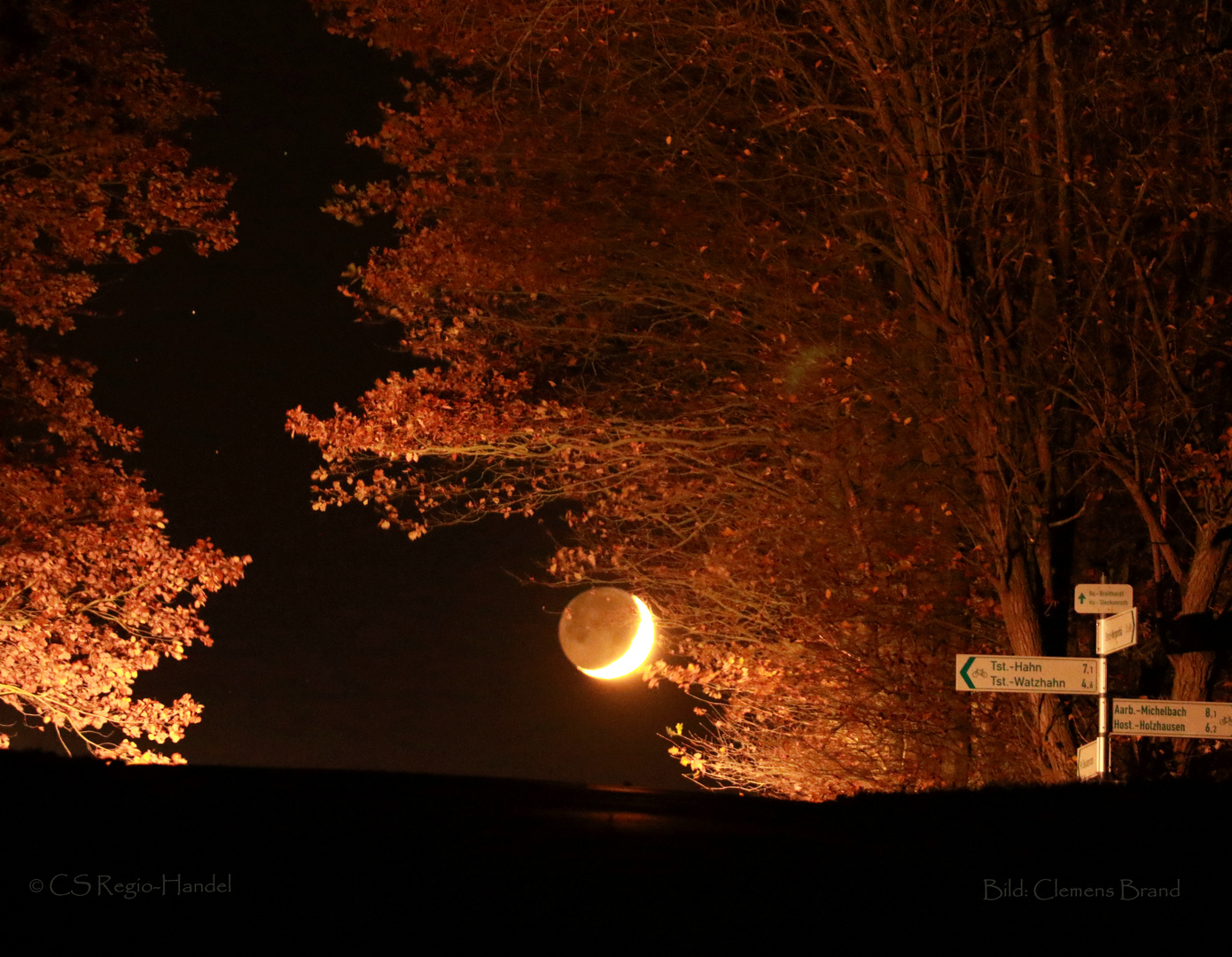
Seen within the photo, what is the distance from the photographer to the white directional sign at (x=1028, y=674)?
7.75 meters

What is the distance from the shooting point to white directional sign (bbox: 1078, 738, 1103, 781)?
293 inches

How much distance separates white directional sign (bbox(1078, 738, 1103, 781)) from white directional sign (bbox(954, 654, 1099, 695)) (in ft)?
1.13

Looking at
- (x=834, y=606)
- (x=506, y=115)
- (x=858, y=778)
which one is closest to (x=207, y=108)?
(x=506, y=115)

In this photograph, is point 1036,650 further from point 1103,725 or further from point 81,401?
point 81,401

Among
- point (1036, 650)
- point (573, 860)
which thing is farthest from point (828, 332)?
point (573, 860)

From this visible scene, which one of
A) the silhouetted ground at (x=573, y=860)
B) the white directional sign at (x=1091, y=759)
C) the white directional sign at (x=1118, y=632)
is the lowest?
the silhouetted ground at (x=573, y=860)

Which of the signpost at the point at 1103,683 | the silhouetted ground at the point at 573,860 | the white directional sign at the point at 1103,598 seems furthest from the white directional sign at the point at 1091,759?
the silhouetted ground at the point at 573,860

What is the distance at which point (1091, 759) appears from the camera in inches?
301

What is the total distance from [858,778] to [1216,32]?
7257mm

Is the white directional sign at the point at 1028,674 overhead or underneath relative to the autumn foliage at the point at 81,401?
underneath

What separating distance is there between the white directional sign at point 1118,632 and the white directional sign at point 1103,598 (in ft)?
0.24

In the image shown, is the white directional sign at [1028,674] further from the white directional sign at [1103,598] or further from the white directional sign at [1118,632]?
the white directional sign at [1103,598]

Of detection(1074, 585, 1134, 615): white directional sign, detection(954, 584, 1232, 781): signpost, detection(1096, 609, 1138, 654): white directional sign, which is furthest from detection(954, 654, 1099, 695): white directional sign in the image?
detection(1074, 585, 1134, 615): white directional sign

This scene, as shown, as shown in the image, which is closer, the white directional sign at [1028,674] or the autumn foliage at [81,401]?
the white directional sign at [1028,674]
